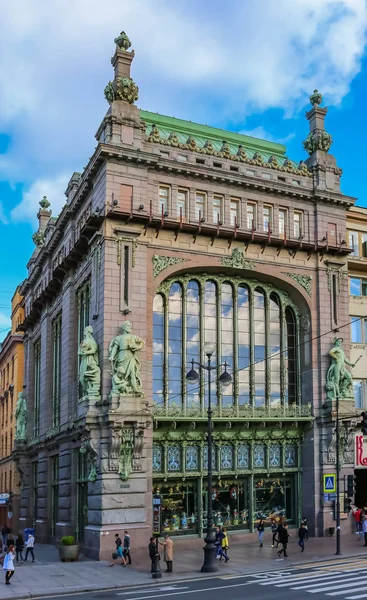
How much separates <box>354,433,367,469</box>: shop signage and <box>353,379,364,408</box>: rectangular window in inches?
91.1

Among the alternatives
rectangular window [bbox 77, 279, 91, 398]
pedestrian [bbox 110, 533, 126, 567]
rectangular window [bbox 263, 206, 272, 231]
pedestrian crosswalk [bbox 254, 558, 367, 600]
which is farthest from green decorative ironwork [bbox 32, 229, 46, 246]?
pedestrian crosswalk [bbox 254, 558, 367, 600]

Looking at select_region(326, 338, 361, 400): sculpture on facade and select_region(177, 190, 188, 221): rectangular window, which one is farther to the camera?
select_region(326, 338, 361, 400): sculpture on facade

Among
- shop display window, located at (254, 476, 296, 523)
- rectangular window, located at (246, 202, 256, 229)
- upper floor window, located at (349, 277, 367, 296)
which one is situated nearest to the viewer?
shop display window, located at (254, 476, 296, 523)

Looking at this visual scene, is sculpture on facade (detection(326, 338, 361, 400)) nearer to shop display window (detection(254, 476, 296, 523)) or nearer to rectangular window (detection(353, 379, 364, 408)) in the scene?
rectangular window (detection(353, 379, 364, 408))

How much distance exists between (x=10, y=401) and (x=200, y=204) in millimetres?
39370

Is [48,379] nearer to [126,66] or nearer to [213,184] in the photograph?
[213,184]

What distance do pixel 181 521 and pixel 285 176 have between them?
2175cm

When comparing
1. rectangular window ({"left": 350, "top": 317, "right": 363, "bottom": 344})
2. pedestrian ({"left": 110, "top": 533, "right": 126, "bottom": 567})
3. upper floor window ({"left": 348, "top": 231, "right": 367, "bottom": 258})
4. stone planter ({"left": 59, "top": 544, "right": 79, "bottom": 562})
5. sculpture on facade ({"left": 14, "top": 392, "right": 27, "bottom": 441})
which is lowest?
stone planter ({"left": 59, "top": 544, "right": 79, "bottom": 562})

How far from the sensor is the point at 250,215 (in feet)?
145

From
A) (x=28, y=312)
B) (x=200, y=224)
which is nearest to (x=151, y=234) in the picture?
(x=200, y=224)

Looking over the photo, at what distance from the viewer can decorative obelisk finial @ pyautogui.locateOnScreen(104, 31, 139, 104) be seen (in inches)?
1591

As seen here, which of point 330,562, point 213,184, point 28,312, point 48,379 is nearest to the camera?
point 330,562

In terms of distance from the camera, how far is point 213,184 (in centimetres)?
4297

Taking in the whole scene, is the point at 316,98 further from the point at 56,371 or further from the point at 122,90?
the point at 56,371
